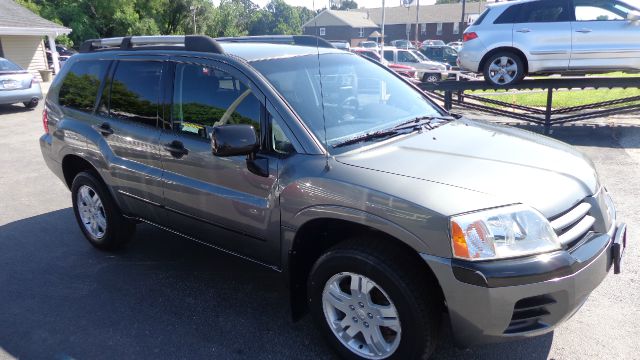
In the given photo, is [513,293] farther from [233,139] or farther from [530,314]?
[233,139]

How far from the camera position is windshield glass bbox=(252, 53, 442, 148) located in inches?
121

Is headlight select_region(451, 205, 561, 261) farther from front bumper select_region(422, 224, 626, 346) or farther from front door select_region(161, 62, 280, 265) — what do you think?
front door select_region(161, 62, 280, 265)

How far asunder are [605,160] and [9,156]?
10.0 metres

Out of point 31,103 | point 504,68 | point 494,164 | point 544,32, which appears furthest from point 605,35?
point 31,103

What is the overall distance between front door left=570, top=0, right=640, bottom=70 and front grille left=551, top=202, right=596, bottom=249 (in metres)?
6.85

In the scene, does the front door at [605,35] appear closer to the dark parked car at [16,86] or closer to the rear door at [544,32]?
the rear door at [544,32]

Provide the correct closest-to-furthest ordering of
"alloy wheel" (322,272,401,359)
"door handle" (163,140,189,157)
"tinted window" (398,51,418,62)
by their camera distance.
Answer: "alloy wheel" (322,272,401,359) < "door handle" (163,140,189,157) < "tinted window" (398,51,418,62)

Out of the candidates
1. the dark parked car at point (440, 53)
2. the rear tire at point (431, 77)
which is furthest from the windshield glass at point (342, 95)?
the dark parked car at point (440, 53)

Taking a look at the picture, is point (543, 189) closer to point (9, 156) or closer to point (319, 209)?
point (319, 209)

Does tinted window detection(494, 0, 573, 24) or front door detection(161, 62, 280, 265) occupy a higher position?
tinted window detection(494, 0, 573, 24)

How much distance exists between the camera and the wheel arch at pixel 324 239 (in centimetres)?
248

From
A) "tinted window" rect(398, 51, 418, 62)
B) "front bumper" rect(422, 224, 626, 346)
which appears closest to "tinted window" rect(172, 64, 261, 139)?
"front bumper" rect(422, 224, 626, 346)

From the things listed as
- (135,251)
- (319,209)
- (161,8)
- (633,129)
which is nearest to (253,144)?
(319,209)

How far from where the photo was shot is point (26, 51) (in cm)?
2350
